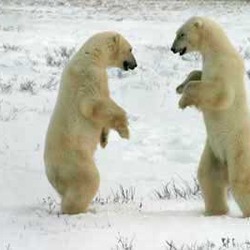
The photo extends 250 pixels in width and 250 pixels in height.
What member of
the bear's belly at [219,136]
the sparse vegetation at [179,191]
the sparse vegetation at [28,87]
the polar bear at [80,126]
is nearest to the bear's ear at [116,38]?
the polar bear at [80,126]

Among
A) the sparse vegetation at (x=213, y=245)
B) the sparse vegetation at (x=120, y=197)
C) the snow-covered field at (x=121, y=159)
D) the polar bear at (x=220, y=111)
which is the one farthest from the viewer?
the sparse vegetation at (x=120, y=197)

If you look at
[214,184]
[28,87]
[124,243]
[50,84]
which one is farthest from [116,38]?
[50,84]

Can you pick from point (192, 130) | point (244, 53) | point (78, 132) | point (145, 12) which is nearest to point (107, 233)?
point (78, 132)

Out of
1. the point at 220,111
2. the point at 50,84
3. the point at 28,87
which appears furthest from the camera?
the point at 50,84

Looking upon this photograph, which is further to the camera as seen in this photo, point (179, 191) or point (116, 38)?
point (179, 191)

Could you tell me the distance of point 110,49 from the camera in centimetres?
656

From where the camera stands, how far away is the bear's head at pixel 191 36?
6477mm

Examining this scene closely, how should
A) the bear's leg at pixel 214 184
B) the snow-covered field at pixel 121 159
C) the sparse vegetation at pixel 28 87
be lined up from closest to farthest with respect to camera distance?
the snow-covered field at pixel 121 159 < the bear's leg at pixel 214 184 < the sparse vegetation at pixel 28 87

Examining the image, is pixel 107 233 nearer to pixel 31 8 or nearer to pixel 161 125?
pixel 161 125

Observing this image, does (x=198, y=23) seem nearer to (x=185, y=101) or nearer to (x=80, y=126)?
(x=185, y=101)

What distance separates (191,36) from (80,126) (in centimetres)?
120

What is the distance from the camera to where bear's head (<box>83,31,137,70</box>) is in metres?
6.49

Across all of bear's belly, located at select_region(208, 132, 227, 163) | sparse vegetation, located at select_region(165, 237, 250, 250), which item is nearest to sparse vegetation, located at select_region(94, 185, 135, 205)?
bear's belly, located at select_region(208, 132, 227, 163)

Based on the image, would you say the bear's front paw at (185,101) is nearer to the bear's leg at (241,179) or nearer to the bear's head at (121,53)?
the bear's leg at (241,179)
